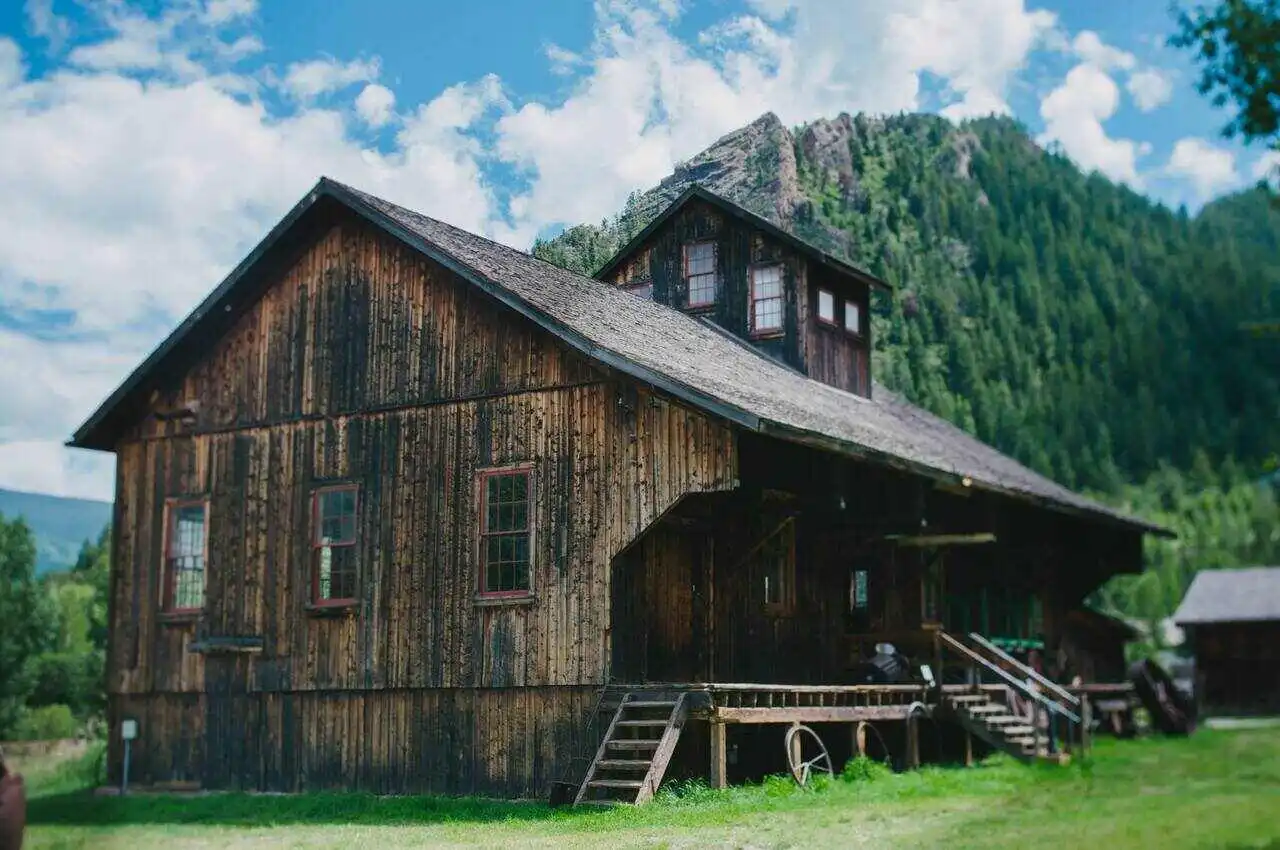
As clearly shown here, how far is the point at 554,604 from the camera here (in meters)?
18.1

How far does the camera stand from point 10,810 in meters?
7.45

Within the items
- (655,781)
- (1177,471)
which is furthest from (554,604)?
(1177,471)

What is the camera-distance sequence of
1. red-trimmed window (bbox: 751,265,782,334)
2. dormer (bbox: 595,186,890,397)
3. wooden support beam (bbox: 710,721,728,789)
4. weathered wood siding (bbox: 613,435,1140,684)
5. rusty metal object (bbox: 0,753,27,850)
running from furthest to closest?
red-trimmed window (bbox: 751,265,782,334) → dormer (bbox: 595,186,890,397) → weathered wood siding (bbox: 613,435,1140,684) → wooden support beam (bbox: 710,721,728,789) → rusty metal object (bbox: 0,753,27,850)

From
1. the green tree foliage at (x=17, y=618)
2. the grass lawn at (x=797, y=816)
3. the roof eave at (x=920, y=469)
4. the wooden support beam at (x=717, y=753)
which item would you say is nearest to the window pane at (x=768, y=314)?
the roof eave at (x=920, y=469)

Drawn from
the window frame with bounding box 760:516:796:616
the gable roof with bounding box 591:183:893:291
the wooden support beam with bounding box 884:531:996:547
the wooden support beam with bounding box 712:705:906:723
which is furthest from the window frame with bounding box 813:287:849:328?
the wooden support beam with bounding box 712:705:906:723

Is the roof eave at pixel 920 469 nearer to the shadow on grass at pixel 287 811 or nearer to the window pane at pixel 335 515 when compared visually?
the shadow on grass at pixel 287 811

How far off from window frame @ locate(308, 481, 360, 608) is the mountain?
7.54 m

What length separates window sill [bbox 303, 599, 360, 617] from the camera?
65.1 feet

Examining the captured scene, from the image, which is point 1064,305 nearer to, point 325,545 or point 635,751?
point 325,545

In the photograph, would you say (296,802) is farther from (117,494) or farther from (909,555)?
(909,555)

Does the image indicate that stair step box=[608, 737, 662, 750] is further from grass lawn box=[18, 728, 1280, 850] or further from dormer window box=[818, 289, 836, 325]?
dormer window box=[818, 289, 836, 325]

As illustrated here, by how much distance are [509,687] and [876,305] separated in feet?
93.8

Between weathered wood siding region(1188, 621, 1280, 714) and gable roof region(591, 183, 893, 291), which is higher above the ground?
gable roof region(591, 183, 893, 291)

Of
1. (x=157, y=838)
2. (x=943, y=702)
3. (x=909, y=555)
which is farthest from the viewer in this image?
(x=909, y=555)
